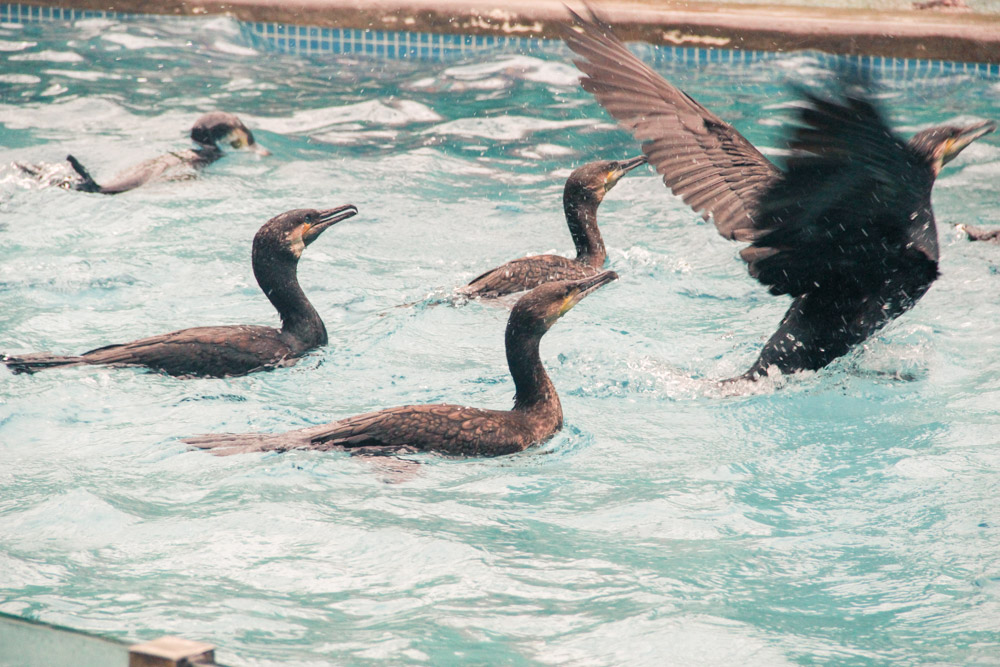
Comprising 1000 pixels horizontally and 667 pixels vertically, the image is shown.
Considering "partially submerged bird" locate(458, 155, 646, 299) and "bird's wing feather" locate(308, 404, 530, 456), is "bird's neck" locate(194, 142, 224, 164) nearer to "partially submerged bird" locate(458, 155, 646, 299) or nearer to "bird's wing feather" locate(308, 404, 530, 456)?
"partially submerged bird" locate(458, 155, 646, 299)

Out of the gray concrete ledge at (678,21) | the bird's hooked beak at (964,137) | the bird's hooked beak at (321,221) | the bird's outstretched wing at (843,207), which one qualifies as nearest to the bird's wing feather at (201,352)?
the bird's hooked beak at (321,221)

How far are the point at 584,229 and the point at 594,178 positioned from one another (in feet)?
1.06

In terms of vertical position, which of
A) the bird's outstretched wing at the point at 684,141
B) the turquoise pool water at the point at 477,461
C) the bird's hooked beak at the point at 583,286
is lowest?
the turquoise pool water at the point at 477,461

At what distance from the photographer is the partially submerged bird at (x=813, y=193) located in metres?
4.20

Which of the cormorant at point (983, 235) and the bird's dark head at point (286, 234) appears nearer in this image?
the bird's dark head at point (286, 234)

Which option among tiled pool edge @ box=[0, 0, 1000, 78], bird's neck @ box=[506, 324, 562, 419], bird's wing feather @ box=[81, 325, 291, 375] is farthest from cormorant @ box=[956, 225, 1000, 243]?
tiled pool edge @ box=[0, 0, 1000, 78]

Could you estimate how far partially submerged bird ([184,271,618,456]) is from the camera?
14.0 feet

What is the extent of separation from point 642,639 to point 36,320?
4.23 metres

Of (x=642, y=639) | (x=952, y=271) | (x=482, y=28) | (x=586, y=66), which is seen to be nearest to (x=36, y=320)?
(x=586, y=66)

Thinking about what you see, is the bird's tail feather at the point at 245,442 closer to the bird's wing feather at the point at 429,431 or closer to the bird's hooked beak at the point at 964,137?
the bird's wing feather at the point at 429,431

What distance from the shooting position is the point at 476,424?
4.41 metres

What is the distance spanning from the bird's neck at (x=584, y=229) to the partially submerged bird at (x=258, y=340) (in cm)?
160

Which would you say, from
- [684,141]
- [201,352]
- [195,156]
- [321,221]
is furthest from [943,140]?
A: [195,156]

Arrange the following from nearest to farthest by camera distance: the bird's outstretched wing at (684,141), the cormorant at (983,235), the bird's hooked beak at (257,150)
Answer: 1. the bird's outstretched wing at (684,141)
2. the cormorant at (983,235)
3. the bird's hooked beak at (257,150)
